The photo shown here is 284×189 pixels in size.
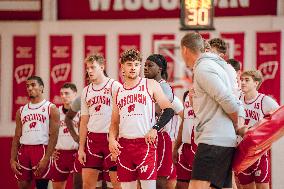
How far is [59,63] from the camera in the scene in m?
13.3

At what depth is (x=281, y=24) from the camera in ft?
41.7

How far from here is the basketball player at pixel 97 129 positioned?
9039mm

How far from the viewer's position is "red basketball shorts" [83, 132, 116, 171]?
29.7 feet

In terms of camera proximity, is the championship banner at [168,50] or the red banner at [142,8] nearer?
the red banner at [142,8]

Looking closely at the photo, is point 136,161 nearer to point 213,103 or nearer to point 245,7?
point 213,103

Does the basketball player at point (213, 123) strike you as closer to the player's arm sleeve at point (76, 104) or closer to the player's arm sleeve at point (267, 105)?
the player's arm sleeve at point (267, 105)

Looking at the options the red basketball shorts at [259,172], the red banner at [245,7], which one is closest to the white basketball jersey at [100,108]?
the red basketball shorts at [259,172]

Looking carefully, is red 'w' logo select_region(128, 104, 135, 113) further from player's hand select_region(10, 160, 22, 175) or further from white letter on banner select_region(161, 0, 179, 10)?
white letter on banner select_region(161, 0, 179, 10)

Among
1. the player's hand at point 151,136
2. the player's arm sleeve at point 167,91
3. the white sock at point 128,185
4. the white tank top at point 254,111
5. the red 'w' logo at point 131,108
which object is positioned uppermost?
the player's arm sleeve at point 167,91

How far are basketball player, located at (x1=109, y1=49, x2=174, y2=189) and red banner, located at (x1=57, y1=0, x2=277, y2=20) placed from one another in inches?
199

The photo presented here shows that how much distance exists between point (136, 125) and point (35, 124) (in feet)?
8.54

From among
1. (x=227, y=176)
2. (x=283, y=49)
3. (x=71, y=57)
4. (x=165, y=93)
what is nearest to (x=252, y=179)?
(x=165, y=93)

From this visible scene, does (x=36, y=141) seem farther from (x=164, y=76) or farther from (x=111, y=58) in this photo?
(x=111, y=58)

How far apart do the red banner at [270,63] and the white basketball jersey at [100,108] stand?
14.2 ft
